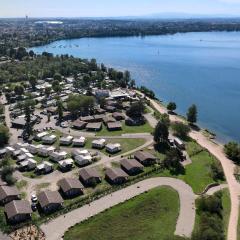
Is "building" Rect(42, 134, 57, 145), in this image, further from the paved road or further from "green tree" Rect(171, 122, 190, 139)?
"green tree" Rect(171, 122, 190, 139)

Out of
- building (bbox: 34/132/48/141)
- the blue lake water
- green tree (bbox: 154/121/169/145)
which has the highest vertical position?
green tree (bbox: 154/121/169/145)

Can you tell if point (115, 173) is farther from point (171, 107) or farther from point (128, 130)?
point (171, 107)

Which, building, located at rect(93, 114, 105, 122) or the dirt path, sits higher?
building, located at rect(93, 114, 105, 122)

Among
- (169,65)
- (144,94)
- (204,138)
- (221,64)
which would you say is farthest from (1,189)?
(221,64)

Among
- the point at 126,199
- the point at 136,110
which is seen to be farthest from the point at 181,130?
the point at 126,199

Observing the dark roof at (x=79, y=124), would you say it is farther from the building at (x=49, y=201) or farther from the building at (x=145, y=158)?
the building at (x=49, y=201)

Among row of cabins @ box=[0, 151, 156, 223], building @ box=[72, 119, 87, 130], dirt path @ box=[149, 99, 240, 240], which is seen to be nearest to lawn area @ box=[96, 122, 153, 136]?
building @ box=[72, 119, 87, 130]

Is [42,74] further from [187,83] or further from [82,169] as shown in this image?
[82,169]

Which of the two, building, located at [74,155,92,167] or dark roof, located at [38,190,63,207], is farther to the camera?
building, located at [74,155,92,167]
